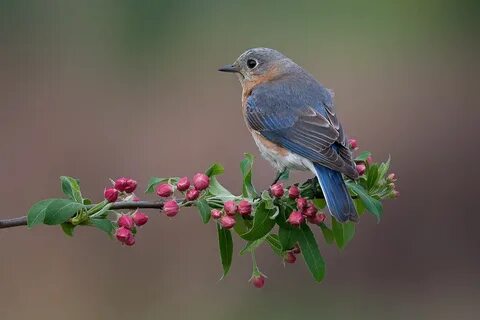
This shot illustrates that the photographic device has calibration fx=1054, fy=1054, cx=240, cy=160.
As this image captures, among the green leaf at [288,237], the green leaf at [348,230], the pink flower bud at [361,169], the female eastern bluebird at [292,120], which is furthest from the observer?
the female eastern bluebird at [292,120]

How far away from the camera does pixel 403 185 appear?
12945 mm

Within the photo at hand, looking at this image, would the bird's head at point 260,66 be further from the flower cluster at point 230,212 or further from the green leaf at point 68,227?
the green leaf at point 68,227

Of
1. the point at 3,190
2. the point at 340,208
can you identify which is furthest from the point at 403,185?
the point at 340,208

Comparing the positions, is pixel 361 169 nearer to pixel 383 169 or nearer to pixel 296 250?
pixel 383 169

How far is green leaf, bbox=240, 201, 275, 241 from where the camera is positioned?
4629mm

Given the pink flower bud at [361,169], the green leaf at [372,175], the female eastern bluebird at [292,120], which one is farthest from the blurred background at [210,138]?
the green leaf at [372,175]

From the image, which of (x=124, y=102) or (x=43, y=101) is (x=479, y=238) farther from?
(x=43, y=101)

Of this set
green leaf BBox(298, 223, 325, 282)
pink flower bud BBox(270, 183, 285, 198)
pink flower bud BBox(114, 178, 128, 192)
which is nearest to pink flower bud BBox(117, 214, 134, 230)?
pink flower bud BBox(114, 178, 128, 192)

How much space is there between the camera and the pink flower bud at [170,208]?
4.57m

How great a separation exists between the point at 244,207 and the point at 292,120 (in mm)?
1986

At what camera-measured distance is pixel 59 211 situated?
177 inches

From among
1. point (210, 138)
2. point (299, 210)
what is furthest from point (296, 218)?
point (210, 138)

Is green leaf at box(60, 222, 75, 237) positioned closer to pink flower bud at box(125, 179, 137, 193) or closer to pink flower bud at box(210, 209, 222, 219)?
pink flower bud at box(125, 179, 137, 193)

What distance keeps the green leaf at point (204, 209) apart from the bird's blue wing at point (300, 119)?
1168mm
